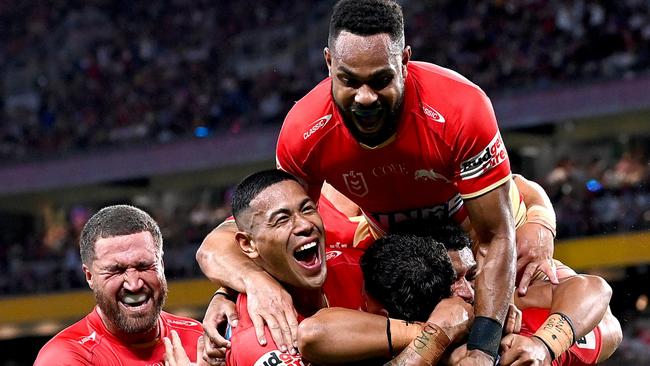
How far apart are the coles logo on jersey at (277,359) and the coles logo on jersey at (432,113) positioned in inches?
44.3

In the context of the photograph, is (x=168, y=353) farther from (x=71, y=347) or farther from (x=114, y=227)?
(x=114, y=227)

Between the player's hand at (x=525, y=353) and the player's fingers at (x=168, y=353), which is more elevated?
the player's fingers at (x=168, y=353)

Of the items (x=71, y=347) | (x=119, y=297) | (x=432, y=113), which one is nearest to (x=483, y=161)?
(x=432, y=113)

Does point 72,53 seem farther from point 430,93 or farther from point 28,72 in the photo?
point 430,93

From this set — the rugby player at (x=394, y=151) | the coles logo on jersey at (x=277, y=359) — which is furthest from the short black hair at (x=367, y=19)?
the coles logo on jersey at (x=277, y=359)


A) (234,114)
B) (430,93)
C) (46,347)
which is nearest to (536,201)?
(430,93)

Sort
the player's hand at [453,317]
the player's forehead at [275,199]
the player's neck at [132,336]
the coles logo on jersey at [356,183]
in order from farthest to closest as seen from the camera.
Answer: the player's neck at [132,336] < the coles logo on jersey at [356,183] < the player's forehead at [275,199] < the player's hand at [453,317]

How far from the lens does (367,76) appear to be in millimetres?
4090

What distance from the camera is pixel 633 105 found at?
17312 mm

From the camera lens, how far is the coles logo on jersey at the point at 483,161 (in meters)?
4.33

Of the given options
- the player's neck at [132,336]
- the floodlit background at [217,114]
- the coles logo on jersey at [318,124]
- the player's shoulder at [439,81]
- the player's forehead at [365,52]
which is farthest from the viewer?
the floodlit background at [217,114]

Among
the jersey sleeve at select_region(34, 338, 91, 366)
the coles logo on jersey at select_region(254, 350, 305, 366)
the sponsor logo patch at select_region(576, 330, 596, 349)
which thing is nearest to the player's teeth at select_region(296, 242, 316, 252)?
the coles logo on jersey at select_region(254, 350, 305, 366)

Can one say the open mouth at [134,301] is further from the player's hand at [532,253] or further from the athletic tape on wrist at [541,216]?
the athletic tape on wrist at [541,216]

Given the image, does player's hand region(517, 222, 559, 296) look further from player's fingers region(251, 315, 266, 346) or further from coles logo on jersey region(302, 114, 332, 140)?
player's fingers region(251, 315, 266, 346)
